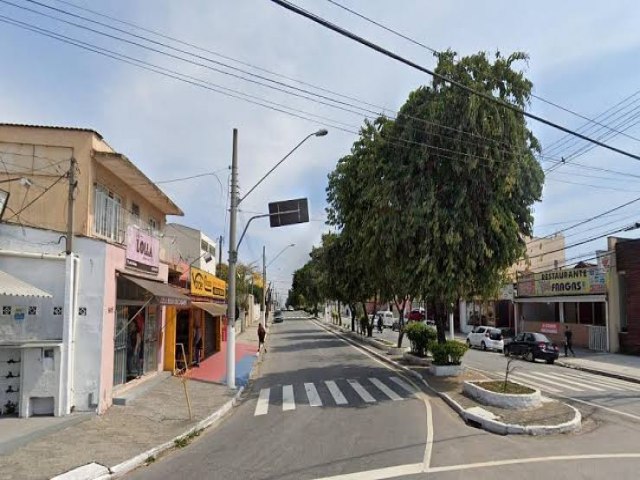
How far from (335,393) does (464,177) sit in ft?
26.1

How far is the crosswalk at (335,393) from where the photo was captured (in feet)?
49.0

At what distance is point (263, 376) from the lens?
70.7 ft

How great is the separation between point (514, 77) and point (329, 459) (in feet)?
46.0

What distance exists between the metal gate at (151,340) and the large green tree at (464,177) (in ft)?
28.9

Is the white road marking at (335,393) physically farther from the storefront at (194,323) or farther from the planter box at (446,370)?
the storefront at (194,323)

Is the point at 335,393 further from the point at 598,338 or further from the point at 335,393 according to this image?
the point at 598,338

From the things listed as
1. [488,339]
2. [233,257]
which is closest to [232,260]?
[233,257]

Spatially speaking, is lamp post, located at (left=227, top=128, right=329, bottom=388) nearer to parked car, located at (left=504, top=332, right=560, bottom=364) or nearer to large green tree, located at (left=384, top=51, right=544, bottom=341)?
large green tree, located at (left=384, top=51, right=544, bottom=341)

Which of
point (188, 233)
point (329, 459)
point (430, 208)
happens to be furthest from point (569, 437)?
point (188, 233)

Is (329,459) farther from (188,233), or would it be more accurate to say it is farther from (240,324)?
(240,324)

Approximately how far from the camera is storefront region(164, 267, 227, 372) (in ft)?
68.0

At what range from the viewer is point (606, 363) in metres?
27.3

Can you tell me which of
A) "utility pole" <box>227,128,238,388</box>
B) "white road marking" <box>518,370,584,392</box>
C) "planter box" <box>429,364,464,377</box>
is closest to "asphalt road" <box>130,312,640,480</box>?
"utility pole" <box>227,128,238,388</box>

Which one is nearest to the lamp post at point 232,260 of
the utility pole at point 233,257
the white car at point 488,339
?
the utility pole at point 233,257
